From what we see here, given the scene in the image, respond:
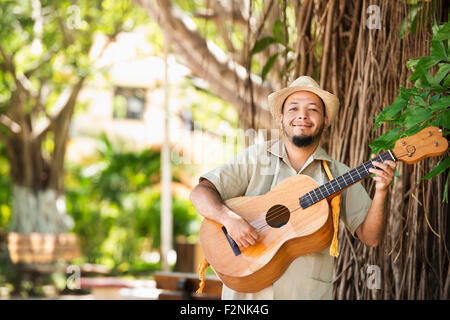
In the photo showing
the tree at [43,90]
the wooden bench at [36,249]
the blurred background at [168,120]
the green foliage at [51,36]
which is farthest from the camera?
the wooden bench at [36,249]

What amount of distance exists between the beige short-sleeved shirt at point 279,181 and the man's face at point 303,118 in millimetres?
65

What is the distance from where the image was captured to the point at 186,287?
3275mm

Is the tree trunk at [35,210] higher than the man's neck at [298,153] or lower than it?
lower

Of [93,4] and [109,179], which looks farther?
[109,179]

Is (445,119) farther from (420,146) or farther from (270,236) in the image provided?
(270,236)

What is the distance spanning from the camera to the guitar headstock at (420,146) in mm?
2064

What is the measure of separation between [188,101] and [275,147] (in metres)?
10.9

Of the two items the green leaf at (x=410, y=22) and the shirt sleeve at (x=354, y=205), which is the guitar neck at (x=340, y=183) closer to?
the shirt sleeve at (x=354, y=205)

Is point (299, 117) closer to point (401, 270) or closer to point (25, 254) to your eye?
point (401, 270)

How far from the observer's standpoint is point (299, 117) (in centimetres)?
229

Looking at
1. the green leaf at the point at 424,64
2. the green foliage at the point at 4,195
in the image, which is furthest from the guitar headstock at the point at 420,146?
the green foliage at the point at 4,195

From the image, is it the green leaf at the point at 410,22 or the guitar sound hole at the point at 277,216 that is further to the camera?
the green leaf at the point at 410,22
